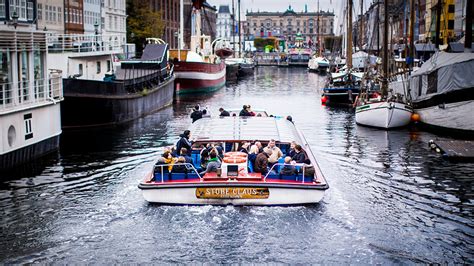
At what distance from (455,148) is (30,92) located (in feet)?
64.9

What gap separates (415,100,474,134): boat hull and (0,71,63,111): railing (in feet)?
70.0

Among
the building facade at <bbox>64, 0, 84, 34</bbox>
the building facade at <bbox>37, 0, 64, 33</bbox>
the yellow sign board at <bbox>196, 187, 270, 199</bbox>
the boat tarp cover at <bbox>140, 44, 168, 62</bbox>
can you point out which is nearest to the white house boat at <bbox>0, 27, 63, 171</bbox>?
the yellow sign board at <bbox>196, 187, 270, 199</bbox>

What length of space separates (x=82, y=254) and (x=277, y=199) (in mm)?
6415

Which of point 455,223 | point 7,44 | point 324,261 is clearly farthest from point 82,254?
point 7,44

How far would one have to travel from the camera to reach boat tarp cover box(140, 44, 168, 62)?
64.0 metres

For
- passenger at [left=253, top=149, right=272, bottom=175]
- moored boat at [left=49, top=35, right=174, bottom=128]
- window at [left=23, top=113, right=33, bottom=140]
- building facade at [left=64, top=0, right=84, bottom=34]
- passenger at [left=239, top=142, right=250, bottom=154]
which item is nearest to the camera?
passenger at [left=253, top=149, right=272, bottom=175]

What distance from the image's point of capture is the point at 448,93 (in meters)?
41.7

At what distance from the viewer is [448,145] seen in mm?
35562

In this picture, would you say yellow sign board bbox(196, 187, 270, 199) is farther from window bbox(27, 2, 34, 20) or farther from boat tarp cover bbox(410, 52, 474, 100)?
boat tarp cover bbox(410, 52, 474, 100)

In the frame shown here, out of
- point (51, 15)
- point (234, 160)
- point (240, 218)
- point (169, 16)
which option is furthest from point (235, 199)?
point (169, 16)

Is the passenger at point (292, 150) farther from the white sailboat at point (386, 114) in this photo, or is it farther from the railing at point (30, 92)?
the white sailboat at point (386, 114)

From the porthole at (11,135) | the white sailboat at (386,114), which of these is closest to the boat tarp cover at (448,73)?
the white sailboat at (386,114)

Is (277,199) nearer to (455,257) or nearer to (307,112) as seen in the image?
(455,257)

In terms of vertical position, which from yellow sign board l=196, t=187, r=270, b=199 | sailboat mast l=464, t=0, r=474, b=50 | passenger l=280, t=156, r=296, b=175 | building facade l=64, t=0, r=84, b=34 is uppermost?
building facade l=64, t=0, r=84, b=34
